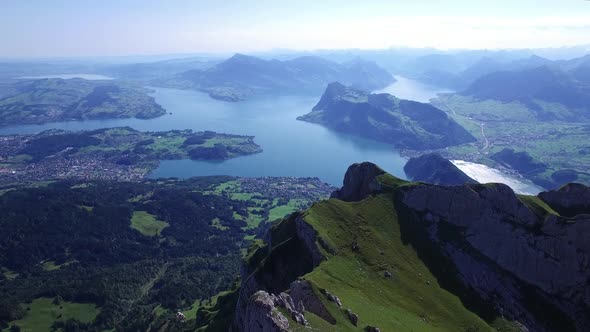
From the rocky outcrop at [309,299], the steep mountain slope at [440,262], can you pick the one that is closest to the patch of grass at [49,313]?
the steep mountain slope at [440,262]

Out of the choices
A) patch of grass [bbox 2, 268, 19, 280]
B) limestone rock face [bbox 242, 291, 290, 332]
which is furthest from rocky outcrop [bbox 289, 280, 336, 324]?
patch of grass [bbox 2, 268, 19, 280]

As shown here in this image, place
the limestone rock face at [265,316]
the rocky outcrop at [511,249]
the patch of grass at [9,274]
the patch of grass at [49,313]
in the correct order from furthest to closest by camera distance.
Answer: the patch of grass at [9,274]
the patch of grass at [49,313]
the rocky outcrop at [511,249]
the limestone rock face at [265,316]

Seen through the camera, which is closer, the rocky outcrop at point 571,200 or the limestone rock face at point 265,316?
the limestone rock face at point 265,316

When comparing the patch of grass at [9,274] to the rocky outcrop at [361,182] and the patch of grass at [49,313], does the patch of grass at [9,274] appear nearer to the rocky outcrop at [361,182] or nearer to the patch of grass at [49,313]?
the patch of grass at [49,313]

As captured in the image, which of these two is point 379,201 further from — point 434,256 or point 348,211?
point 434,256

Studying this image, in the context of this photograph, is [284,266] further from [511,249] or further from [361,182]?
[511,249]

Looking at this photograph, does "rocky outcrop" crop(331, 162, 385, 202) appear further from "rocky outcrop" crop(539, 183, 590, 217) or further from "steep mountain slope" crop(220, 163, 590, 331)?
"rocky outcrop" crop(539, 183, 590, 217)
